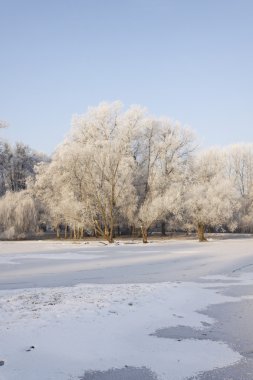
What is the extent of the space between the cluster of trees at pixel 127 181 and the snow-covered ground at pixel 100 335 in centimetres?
2826

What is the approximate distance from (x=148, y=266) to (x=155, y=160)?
2775cm

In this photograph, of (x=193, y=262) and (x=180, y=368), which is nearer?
(x=180, y=368)

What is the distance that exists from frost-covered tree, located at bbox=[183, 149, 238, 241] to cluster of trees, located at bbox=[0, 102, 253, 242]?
0.31ft

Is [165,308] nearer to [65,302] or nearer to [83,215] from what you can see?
[65,302]

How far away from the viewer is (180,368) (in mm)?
5605

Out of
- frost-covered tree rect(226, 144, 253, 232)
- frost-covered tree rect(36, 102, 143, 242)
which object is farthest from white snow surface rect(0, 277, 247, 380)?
frost-covered tree rect(226, 144, 253, 232)

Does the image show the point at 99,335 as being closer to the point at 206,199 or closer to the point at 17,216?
the point at 206,199

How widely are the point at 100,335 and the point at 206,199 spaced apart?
36.1m

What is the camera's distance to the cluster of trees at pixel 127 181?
38875mm

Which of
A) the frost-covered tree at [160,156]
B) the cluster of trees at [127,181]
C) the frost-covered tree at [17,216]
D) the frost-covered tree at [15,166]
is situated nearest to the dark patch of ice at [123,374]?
the cluster of trees at [127,181]

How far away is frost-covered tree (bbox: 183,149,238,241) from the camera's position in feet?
137

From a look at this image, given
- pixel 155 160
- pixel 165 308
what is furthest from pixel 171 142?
pixel 165 308

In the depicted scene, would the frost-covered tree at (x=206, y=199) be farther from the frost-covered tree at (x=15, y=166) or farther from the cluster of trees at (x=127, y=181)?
the frost-covered tree at (x=15, y=166)

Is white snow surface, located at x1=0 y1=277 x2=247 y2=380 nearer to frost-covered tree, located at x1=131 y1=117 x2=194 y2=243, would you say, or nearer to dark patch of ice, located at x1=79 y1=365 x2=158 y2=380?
dark patch of ice, located at x1=79 y1=365 x2=158 y2=380
